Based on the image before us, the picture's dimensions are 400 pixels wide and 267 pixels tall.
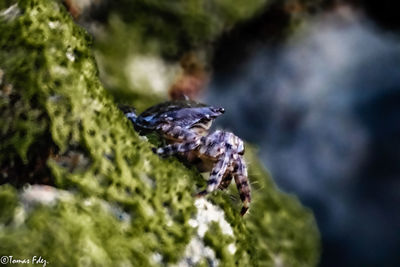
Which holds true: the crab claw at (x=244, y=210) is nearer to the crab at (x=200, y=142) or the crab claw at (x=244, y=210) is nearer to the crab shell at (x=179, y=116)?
the crab at (x=200, y=142)

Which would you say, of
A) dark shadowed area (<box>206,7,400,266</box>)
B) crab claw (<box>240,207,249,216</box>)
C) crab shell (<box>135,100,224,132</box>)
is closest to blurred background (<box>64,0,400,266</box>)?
dark shadowed area (<box>206,7,400,266</box>)

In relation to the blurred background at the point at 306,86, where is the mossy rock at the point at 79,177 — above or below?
below

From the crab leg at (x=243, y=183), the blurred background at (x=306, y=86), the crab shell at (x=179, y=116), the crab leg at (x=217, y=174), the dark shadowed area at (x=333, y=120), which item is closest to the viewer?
the crab leg at (x=217, y=174)

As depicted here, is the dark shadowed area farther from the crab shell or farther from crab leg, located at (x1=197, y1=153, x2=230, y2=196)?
crab leg, located at (x1=197, y1=153, x2=230, y2=196)

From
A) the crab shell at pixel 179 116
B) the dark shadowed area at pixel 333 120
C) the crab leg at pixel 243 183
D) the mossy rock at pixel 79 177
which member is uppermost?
the dark shadowed area at pixel 333 120

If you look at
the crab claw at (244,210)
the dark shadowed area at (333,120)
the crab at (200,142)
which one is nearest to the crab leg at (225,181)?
the crab at (200,142)

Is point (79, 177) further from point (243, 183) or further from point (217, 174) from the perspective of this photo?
point (243, 183)

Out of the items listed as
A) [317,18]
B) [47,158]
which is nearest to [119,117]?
[47,158]

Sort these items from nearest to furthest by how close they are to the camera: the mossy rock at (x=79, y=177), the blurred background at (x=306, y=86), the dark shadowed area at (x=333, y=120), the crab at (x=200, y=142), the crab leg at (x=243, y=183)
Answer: the mossy rock at (x=79, y=177) < the crab at (x=200, y=142) < the crab leg at (x=243, y=183) < the blurred background at (x=306, y=86) < the dark shadowed area at (x=333, y=120)
